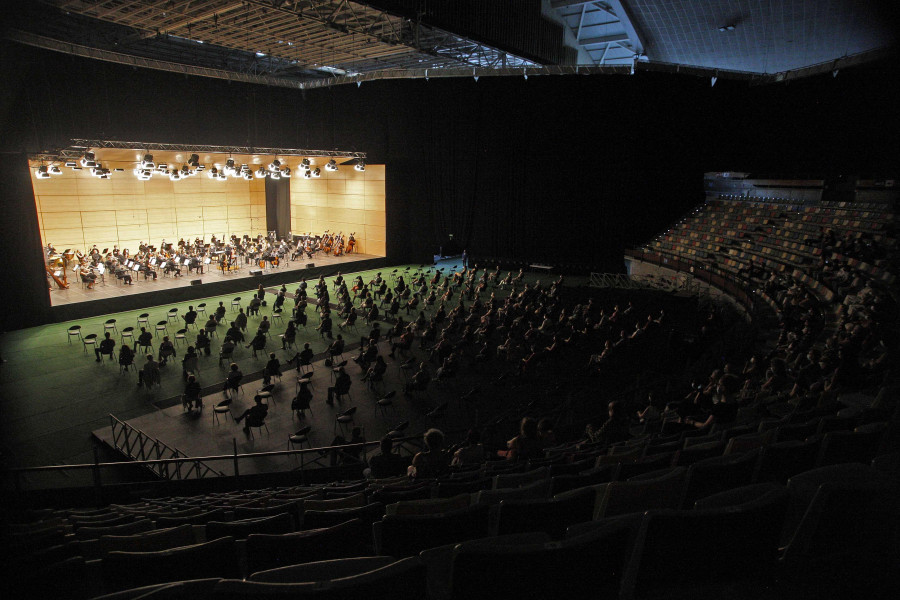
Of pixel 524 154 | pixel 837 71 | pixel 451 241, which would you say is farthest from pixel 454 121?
pixel 837 71

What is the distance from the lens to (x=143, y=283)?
1897 centimetres

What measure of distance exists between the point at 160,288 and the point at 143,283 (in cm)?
123

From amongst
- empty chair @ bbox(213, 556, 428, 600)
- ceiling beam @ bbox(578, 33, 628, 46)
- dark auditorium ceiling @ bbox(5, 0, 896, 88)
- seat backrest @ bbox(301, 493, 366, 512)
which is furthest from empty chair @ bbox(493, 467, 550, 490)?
ceiling beam @ bbox(578, 33, 628, 46)

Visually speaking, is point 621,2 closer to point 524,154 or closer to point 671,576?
point 524,154

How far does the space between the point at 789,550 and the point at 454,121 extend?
25.7 meters

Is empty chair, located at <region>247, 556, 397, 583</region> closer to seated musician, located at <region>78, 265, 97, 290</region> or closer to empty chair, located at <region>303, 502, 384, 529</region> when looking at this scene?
empty chair, located at <region>303, 502, 384, 529</region>

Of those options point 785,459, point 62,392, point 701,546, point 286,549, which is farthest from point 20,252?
point 785,459

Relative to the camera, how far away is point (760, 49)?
22.3m

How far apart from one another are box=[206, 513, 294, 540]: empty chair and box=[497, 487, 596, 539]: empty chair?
155 cm

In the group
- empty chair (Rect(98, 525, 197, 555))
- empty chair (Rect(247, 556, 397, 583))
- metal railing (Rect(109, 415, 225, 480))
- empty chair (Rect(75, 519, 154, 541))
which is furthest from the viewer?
metal railing (Rect(109, 415, 225, 480))

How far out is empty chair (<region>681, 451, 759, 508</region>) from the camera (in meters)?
3.12

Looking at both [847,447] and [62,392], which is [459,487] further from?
[62,392]

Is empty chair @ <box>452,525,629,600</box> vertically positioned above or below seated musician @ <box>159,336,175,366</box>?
above

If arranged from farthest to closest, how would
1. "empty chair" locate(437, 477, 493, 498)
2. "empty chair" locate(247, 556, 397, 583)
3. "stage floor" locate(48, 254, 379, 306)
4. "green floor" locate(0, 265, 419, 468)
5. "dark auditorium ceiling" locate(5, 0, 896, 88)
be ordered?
1. "stage floor" locate(48, 254, 379, 306)
2. "dark auditorium ceiling" locate(5, 0, 896, 88)
3. "green floor" locate(0, 265, 419, 468)
4. "empty chair" locate(437, 477, 493, 498)
5. "empty chair" locate(247, 556, 397, 583)
